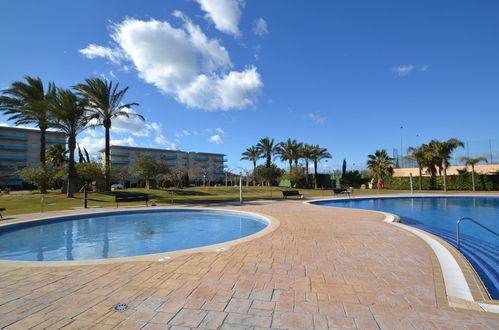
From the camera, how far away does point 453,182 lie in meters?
32.8

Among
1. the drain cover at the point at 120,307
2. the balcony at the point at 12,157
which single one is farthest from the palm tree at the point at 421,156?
the balcony at the point at 12,157

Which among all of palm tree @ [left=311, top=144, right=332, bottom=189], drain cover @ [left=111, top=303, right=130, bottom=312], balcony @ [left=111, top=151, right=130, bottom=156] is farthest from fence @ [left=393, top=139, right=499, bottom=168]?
balcony @ [left=111, top=151, right=130, bottom=156]

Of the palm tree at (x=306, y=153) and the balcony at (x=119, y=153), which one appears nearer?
the palm tree at (x=306, y=153)

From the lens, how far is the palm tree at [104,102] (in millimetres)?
23188

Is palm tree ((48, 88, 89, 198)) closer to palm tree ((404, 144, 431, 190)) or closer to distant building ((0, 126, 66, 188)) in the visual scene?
distant building ((0, 126, 66, 188))

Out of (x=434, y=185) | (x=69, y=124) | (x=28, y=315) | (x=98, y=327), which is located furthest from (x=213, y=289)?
(x=434, y=185)

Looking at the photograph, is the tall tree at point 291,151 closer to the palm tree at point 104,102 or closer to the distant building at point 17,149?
the palm tree at point 104,102

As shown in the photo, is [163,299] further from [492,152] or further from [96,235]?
[492,152]

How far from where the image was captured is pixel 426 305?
325 cm

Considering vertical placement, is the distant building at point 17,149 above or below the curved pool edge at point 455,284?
above

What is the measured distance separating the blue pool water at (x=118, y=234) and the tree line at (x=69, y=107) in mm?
12579

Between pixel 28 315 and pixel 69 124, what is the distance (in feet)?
79.6

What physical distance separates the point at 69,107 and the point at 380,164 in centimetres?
4110

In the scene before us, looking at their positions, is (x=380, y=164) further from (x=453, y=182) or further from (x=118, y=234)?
(x=118, y=234)
